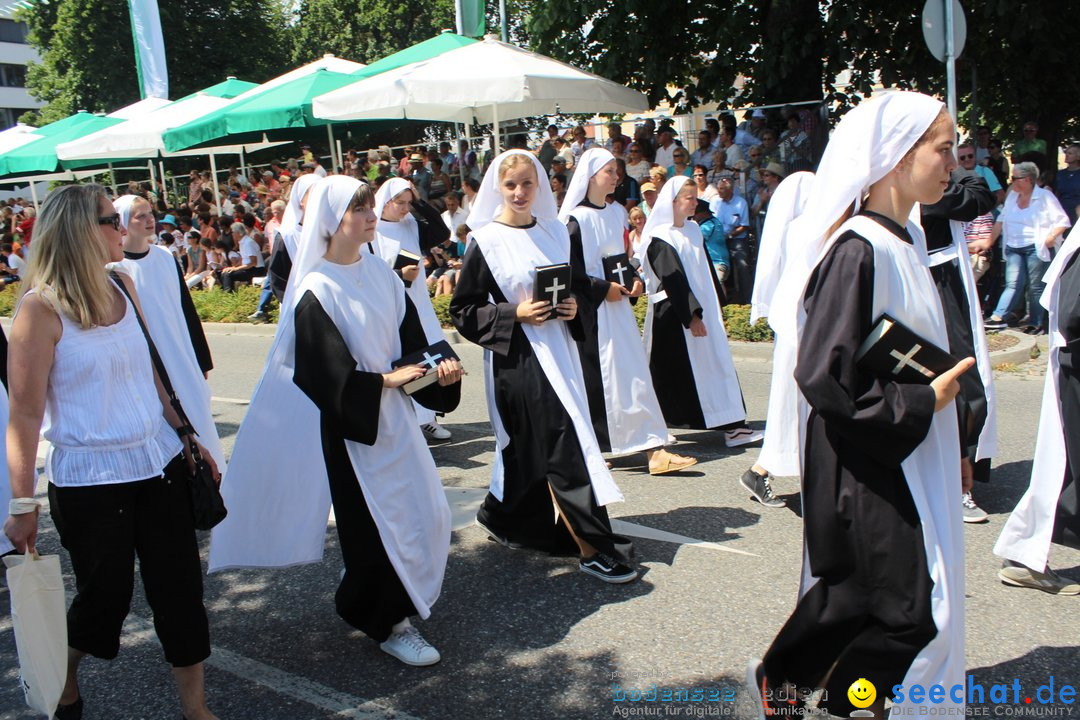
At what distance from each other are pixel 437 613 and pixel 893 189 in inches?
104

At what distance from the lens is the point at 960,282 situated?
5367mm

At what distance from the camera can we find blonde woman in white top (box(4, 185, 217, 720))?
3.32m

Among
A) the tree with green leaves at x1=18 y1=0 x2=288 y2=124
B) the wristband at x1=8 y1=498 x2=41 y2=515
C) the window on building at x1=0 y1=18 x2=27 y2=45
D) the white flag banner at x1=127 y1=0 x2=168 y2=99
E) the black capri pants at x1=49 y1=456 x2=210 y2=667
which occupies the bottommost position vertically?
the black capri pants at x1=49 y1=456 x2=210 y2=667

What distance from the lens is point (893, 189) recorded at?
3000mm

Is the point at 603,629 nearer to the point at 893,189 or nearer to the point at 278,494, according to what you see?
the point at 278,494

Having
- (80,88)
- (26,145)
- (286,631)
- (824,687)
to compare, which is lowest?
(286,631)

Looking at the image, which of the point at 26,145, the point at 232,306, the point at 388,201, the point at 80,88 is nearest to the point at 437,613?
the point at 388,201

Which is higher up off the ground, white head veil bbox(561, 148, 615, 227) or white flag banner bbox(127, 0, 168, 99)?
white flag banner bbox(127, 0, 168, 99)

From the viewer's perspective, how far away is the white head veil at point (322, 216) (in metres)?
3.96

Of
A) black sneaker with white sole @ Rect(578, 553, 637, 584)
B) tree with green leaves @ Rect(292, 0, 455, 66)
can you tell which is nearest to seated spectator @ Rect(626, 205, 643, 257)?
black sneaker with white sole @ Rect(578, 553, 637, 584)

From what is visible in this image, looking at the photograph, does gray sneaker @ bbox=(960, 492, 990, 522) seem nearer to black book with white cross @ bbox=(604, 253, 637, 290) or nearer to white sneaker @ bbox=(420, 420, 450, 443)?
black book with white cross @ bbox=(604, 253, 637, 290)

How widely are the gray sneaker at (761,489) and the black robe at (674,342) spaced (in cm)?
128

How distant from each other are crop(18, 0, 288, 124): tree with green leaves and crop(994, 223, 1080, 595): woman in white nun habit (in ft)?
141

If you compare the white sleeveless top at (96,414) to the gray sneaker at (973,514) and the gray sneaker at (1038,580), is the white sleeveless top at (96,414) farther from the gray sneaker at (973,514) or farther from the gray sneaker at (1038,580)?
the gray sneaker at (973,514)
